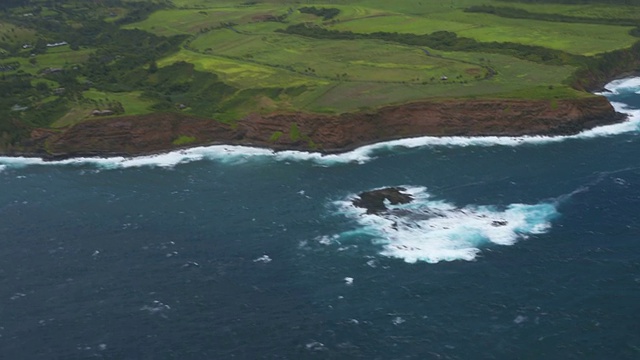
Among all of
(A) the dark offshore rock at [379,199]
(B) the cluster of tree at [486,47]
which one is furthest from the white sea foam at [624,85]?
(A) the dark offshore rock at [379,199]

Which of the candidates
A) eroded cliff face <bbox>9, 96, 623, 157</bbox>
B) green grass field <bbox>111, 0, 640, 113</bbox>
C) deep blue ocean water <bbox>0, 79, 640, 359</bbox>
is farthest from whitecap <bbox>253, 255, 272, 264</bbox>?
green grass field <bbox>111, 0, 640, 113</bbox>

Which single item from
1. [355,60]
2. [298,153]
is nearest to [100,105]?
[298,153]

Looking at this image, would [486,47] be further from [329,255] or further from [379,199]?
[329,255]

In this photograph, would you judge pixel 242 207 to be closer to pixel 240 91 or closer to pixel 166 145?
pixel 166 145

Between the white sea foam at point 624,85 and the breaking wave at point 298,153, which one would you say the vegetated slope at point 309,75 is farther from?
the breaking wave at point 298,153

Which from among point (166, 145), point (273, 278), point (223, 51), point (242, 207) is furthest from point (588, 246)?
point (223, 51)

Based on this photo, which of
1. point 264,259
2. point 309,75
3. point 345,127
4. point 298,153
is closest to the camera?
point 264,259

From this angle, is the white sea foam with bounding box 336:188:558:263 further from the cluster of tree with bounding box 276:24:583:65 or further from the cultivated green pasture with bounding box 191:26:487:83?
the cluster of tree with bounding box 276:24:583:65
